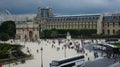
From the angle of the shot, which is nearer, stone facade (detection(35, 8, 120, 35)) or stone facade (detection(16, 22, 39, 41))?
stone facade (detection(16, 22, 39, 41))

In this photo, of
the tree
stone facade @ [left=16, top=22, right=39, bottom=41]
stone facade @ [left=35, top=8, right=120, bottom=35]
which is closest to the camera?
stone facade @ [left=16, top=22, right=39, bottom=41]

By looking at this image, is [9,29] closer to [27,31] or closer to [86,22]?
[27,31]

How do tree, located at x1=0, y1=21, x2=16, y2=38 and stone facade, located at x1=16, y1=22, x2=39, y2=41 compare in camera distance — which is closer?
stone facade, located at x1=16, y1=22, x2=39, y2=41

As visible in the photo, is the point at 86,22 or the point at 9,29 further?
the point at 86,22

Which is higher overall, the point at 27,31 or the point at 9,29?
the point at 9,29

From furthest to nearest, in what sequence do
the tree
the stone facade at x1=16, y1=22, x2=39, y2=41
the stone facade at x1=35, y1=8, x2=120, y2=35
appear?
the stone facade at x1=35, y1=8, x2=120, y2=35
the tree
the stone facade at x1=16, y1=22, x2=39, y2=41

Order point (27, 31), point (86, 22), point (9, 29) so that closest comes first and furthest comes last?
1. point (27, 31)
2. point (9, 29)
3. point (86, 22)

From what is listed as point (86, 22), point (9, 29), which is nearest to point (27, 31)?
point (9, 29)

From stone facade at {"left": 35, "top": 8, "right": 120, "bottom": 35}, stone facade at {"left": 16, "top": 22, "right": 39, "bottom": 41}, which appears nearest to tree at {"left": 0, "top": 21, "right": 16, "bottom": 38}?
stone facade at {"left": 16, "top": 22, "right": 39, "bottom": 41}

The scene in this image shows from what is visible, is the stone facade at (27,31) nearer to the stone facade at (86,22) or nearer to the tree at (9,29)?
the tree at (9,29)

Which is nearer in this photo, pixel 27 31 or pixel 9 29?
pixel 27 31

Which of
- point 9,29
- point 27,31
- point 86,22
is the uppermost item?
point 86,22

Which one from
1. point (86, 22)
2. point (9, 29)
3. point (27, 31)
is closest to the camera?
point (27, 31)

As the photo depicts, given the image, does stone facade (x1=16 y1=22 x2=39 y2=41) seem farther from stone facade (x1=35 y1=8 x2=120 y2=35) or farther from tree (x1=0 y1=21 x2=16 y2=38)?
stone facade (x1=35 y1=8 x2=120 y2=35)
